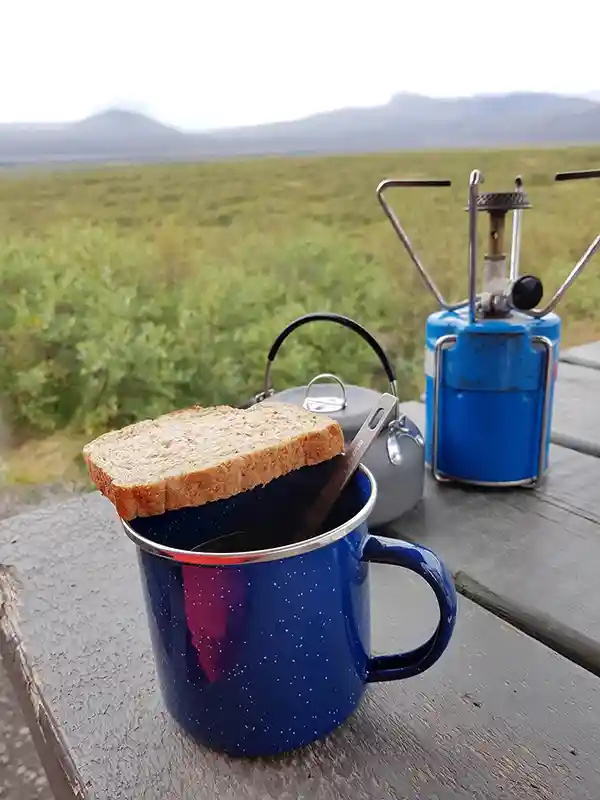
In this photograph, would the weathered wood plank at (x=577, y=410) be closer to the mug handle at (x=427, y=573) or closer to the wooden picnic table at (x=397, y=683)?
the wooden picnic table at (x=397, y=683)

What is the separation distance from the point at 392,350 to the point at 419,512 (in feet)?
1.56

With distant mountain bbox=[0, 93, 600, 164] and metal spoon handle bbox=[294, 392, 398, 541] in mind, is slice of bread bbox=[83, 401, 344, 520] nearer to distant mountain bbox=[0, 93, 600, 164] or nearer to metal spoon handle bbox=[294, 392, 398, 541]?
metal spoon handle bbox=[294, 392, 398, 541]

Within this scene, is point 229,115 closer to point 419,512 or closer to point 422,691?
point 419,512

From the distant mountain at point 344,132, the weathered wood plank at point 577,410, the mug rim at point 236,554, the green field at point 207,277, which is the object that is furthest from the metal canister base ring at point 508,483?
the distant mountain at point 344,132

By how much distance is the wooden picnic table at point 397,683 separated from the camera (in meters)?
0.31

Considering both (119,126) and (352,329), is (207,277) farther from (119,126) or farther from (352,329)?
(352,329)

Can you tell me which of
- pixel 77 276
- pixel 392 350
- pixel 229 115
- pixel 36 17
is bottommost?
pixel 392 350

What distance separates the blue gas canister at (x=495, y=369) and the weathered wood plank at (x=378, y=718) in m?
0.17

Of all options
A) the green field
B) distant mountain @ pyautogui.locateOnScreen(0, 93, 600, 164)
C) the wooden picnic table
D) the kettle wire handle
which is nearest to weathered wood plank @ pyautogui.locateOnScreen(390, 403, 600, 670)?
the wooden picnic table

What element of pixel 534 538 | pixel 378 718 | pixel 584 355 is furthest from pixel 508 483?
pixel 584 355

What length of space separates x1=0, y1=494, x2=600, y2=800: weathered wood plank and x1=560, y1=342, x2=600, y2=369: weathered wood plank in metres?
0.56

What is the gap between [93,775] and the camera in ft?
1.02

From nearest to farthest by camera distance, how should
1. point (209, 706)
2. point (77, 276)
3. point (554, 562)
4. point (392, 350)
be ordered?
1. point (209, 706)
2. point (554, 562)
3. point (77, 276)
4. point (392, 350)

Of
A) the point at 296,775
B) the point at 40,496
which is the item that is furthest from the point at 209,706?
the point at 40,496
